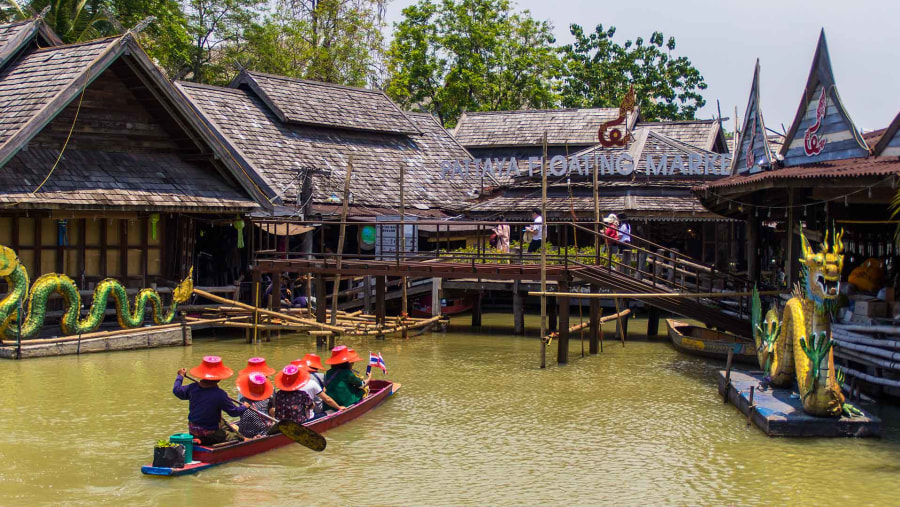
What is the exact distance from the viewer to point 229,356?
19750 mm

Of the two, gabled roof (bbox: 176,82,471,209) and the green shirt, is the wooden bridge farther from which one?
the green shirt

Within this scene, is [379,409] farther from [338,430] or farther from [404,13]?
[404,13]

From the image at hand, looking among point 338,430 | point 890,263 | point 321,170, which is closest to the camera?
point 338,430

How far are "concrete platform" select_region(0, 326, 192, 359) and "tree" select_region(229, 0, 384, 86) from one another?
24050mm

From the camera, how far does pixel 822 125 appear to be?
17234 millimetres

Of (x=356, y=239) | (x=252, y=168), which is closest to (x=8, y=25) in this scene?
(x=252, y=168)

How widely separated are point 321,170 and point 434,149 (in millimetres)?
7901

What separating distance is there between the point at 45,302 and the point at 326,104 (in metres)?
15.0

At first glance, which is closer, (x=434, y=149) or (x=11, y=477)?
(x=11, y=477)

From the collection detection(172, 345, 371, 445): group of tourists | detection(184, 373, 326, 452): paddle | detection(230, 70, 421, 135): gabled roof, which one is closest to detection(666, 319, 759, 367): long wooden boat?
detection(172, 345, 371, 445): group of tourists

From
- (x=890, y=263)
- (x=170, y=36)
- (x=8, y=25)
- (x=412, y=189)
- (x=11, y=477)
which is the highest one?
(x=170, y=36)

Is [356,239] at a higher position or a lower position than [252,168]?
lower

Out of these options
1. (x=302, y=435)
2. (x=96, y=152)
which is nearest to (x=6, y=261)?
(x=96, y=152)

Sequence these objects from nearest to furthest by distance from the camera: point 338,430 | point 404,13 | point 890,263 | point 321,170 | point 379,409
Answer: point 338,430, point 379,409, point 890,263, point 321,170, point 404,13
